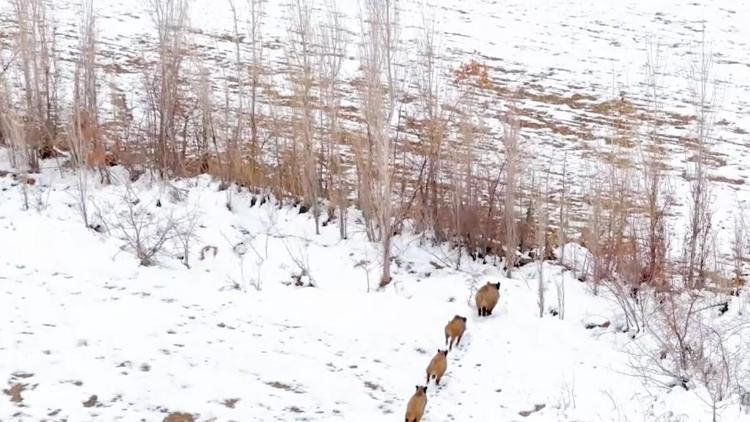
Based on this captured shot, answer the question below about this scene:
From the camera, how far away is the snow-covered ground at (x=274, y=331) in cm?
514

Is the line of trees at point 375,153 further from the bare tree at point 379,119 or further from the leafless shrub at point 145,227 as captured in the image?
the leafless shrub at point 145,227

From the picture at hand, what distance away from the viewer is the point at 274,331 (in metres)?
6.24

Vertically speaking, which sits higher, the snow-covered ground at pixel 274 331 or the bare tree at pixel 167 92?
the bare tree at pixel 167 92

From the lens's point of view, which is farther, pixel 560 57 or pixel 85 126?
pixel 560 57

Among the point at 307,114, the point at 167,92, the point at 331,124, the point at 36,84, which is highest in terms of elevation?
the point at 36,84

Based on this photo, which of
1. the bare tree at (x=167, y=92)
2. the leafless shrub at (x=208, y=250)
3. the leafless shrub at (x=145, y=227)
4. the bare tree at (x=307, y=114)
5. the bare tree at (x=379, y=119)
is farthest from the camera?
the bare tree at (x=167, y=92)

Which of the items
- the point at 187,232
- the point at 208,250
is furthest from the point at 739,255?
the point at 187,232

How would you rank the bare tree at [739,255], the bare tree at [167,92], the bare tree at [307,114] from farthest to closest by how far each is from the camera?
1. the bare tree at [167,92]
2. the bare tree at [307,114]
3. the bare tree at [739,255]

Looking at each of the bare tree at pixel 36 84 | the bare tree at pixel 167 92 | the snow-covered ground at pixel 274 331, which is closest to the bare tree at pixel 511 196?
the snow-covered ground at pixel 274 331

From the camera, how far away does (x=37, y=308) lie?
6.23m

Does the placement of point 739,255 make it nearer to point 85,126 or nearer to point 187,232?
point 187,232

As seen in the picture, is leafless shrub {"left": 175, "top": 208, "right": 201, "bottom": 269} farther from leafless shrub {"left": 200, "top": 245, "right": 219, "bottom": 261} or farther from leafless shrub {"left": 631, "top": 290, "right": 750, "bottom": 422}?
leafless shrub {"left": 631, "top": 290, "right": 750, "bottom": 422}

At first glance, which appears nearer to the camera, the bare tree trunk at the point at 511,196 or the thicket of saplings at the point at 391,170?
the thicket of saplings at the point at 391,170

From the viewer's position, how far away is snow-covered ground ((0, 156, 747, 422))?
5145 millimetres
